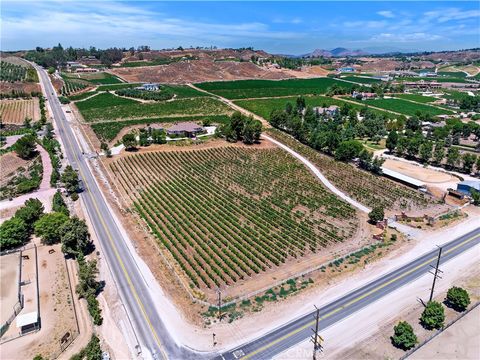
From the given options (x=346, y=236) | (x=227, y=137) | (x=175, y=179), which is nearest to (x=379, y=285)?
(x=346, y=236)

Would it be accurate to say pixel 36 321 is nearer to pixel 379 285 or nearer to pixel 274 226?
pixel 274 226

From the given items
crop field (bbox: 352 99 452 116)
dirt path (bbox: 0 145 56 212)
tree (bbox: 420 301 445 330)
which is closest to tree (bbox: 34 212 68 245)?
dirt path (bbox: 0 145 56 212)

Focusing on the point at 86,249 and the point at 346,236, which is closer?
the point at 86,249

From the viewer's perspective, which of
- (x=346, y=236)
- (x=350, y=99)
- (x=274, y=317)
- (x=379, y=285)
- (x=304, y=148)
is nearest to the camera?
(x=274, y=317)

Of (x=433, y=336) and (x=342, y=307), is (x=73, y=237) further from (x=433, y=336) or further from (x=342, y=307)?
(x=433, y=336)

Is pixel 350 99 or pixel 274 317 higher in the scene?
pixel 350 99

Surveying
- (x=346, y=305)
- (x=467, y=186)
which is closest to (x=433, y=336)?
(x=346, y=305)
